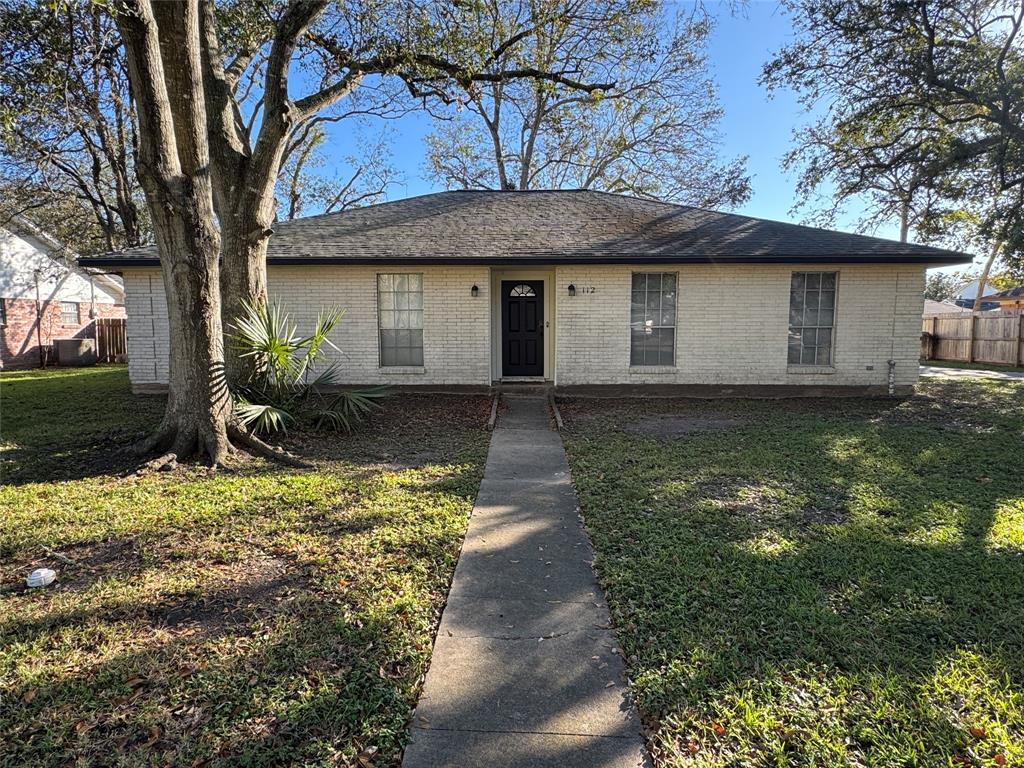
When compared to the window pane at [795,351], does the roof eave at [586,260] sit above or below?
above

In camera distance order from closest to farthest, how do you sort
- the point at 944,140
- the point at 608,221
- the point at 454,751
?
the point at 454,751 → the point at 608,221 → the point at 944,140

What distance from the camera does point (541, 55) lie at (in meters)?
10.1

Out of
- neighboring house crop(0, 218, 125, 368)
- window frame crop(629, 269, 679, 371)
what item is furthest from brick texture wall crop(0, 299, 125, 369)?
window frame crop(629, 269, 679, 371)

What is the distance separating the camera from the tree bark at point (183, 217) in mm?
5246

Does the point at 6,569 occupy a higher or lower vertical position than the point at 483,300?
lower

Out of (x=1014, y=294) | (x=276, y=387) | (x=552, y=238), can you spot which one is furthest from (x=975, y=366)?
(x=276, y=387)

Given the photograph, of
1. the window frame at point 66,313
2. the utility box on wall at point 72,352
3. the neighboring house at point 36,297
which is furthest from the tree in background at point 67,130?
the utility box on wall at point 72,352

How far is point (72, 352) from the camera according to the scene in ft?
60.8

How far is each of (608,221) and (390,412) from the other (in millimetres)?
6608

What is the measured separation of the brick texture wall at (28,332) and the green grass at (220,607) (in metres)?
16.1

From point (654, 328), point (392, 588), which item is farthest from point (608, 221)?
point (392, 588)

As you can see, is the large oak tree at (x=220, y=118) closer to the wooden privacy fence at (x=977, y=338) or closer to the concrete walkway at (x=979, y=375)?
the concrete walkway at (x=979, y=375)

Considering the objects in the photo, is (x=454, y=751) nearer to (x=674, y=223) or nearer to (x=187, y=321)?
(x=187, y=321)

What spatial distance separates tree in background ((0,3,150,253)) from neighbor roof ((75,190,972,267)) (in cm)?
308
